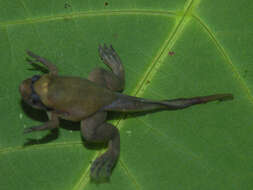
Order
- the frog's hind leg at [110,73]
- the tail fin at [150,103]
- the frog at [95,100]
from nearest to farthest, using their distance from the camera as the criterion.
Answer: the frog at [95,100]
the tail fin at [150,103]
the frog's hind leg at [110,73]

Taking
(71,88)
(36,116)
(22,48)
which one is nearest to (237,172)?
(71,88)

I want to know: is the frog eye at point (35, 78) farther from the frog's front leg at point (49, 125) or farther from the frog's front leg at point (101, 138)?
the frog's front leg at point (101, 138)

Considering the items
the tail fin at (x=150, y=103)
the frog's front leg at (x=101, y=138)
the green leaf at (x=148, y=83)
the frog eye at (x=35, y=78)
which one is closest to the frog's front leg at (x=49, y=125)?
the green leaf at (x=148, y=83)

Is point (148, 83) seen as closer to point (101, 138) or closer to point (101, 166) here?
point (101, 138)

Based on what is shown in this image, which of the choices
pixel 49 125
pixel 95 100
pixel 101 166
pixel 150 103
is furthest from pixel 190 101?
pixel 49 125

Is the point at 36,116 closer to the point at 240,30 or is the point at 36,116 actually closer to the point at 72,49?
the point at 72,49

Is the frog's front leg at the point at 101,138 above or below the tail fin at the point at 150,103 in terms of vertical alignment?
below
